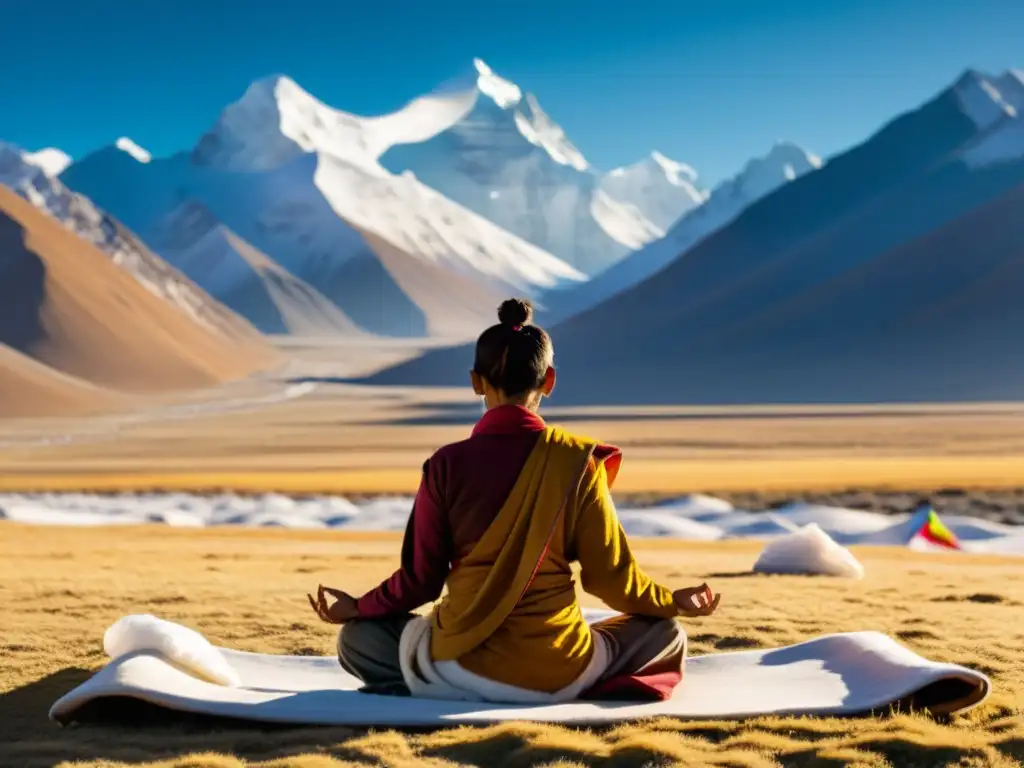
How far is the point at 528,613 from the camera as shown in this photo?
5402 millimetres

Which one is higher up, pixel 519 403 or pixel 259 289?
pixel 259 289

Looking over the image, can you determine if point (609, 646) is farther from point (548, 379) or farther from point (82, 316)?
point (82, 316)

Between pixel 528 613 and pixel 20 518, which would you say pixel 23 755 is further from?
pixel 20 518

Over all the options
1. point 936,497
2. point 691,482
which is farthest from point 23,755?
point 691,482

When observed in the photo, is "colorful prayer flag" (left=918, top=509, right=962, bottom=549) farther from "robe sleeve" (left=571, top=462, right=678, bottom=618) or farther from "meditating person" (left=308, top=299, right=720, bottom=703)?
"robe sleeve" (left=571, top=462, right=678, bottom=618)

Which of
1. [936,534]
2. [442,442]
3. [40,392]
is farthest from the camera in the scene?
[40,392]

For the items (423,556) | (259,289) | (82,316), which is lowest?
(423,556)

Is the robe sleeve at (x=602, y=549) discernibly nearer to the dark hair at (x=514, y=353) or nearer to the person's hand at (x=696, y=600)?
the person's hand at (x=696, y=600)

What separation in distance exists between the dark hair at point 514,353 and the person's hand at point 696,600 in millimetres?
1031

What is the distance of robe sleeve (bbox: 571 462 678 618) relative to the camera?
211 inches

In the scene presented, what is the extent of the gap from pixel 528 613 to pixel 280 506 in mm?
19801

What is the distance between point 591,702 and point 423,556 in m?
0.97

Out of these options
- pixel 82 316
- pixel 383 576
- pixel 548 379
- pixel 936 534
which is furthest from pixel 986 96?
pixel 548 379

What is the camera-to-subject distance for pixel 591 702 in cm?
570
